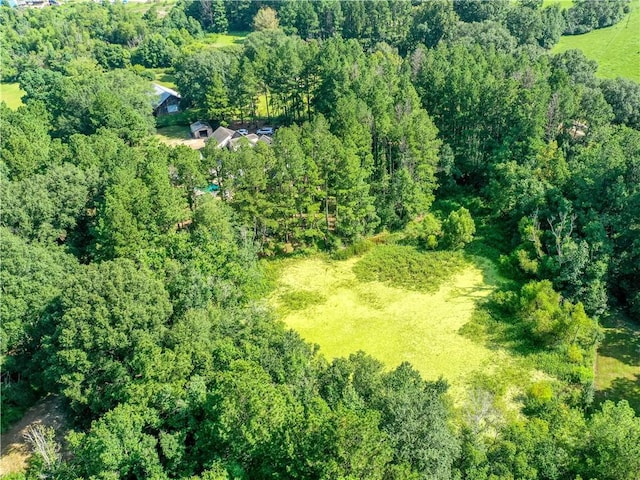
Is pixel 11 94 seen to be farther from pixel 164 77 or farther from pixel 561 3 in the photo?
pixel 561 3

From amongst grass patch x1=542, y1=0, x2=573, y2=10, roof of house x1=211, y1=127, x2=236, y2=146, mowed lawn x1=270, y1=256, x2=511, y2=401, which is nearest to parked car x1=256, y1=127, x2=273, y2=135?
roof of house x1=211, y1=127, x2=236, y2=146

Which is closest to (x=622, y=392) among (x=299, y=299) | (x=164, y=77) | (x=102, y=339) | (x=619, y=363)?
(x=619, y=363)

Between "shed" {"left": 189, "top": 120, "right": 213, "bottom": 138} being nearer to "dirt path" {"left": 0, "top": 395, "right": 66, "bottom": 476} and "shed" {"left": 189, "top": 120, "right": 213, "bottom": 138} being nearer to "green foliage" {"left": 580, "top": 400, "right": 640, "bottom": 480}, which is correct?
"dirt path" {"left": 0, "top": 395, "right": 66, "bottom": 476}

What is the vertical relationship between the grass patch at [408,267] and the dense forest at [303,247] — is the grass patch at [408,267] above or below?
below

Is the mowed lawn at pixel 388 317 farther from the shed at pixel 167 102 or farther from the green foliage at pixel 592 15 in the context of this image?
the green foliage at pixel 592 15

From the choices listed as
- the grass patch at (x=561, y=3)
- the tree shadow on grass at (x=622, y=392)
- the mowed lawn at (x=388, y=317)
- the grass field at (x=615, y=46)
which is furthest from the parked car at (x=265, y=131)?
the grass patch at (x=561, y=3)
